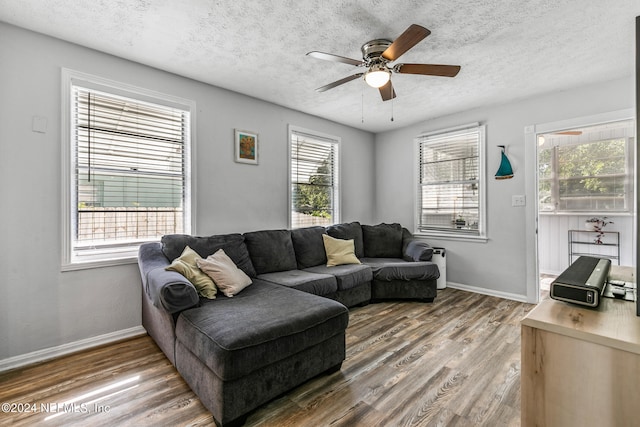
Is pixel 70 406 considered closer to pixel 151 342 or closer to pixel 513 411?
pixel 151 342

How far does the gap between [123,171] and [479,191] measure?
431cm

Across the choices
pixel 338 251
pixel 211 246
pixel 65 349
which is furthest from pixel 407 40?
pixel 65 349

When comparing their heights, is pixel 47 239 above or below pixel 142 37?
below

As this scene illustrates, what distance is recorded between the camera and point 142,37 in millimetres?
2400

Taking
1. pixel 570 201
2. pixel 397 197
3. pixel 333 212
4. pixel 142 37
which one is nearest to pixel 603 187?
pixel 570 201

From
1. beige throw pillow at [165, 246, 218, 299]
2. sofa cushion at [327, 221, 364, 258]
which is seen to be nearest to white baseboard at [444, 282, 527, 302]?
sofa cushion at [327, 221, 364, 258]

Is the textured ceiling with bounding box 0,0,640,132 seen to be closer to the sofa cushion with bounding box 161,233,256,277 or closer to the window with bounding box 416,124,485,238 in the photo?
the window with bounding box 416,124,485,238

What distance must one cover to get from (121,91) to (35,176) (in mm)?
1008

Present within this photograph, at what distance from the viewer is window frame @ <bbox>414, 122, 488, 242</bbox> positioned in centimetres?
411

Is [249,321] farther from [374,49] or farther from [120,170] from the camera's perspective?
[374,49]

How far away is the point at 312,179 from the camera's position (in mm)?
4500

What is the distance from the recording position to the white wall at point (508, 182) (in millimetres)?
3334

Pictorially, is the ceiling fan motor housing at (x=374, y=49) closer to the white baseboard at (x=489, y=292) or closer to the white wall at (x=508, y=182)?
the white wall at (x=508, y=182)

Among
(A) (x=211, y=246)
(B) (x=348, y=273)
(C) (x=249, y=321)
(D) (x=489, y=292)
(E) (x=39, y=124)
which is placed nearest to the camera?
(C) (x=249, y=321)
